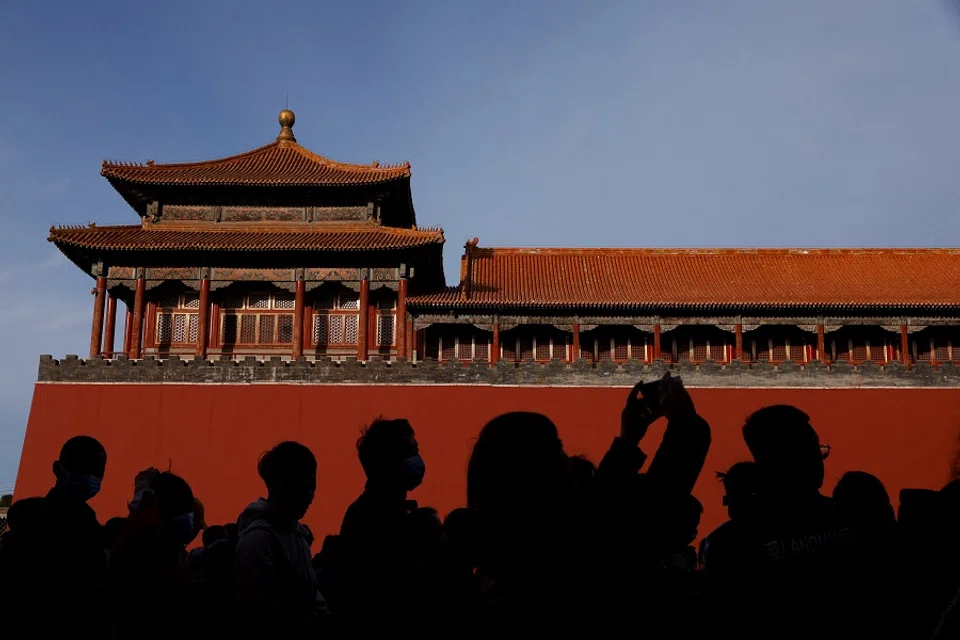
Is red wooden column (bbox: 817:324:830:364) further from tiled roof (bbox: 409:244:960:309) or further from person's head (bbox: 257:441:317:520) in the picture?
person's head (bbox: 257:441:317:520)

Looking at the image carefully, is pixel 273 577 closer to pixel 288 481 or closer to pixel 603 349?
pixel 288 481

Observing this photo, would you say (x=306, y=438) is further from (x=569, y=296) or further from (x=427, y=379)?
(x=569, y=296)

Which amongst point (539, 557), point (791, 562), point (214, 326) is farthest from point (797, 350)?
point (539, 557)

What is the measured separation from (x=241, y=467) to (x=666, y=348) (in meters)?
8.35

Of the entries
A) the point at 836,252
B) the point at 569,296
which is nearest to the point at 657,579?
the point at 569,296

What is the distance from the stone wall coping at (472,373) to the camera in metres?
13.4

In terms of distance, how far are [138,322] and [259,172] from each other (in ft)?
12.4

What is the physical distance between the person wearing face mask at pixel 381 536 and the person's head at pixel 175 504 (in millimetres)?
870

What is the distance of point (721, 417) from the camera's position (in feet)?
43.7

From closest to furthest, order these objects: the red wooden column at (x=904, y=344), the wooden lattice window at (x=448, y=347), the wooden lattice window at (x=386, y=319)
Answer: the red wooden column at (x=904, y=344), the wooden lattice window at (x=386, y=319), the wooden lattice window at (x=448, y=347)

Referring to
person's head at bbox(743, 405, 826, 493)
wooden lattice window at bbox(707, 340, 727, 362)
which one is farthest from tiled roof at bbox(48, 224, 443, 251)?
person's head at bbox(743, 405, 826, 493)

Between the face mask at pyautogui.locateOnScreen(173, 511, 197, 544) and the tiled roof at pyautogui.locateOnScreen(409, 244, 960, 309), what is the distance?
12.2 metres

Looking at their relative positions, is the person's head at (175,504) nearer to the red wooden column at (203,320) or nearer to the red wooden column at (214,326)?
the red wooden column at (203,320)

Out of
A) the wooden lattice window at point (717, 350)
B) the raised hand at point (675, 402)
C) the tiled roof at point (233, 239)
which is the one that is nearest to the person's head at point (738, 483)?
the raised hand at point (675, 402)
